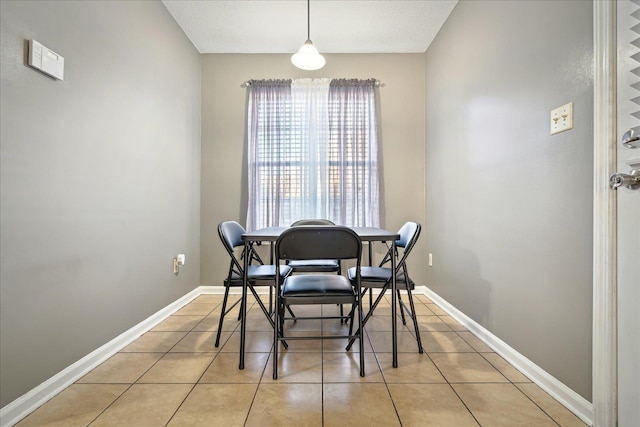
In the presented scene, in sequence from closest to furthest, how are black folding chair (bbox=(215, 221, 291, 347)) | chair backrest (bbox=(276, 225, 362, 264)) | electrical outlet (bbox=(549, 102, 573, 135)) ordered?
electrical outlet (bbox=(549, 102, 573, 135)) → chair backrest (bbox=(276, 225, 362, 264)) → black folding chair (bbox=(215, 221, 291, 347))

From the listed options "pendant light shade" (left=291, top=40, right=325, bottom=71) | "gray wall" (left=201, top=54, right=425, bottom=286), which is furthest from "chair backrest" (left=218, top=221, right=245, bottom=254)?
"pendant light shade" (left=291, top=40, right=325, bottom=71)

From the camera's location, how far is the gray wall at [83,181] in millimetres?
1260

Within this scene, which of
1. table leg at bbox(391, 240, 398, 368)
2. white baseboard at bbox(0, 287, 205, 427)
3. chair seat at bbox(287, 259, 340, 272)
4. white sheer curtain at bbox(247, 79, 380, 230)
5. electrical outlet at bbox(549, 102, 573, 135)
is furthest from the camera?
white sheer curtain at bbox(247, 79, 380, 230)

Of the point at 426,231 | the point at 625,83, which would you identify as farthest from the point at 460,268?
the point at 625,83

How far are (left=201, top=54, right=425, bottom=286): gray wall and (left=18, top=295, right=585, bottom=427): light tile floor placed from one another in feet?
4.77

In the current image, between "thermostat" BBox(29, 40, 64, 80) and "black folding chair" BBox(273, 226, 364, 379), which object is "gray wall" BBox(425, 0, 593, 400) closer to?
"black folding chair" BBox(273, 226, 364, 379)

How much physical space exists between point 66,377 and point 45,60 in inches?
63.2

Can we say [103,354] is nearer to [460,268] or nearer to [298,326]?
[298,326]

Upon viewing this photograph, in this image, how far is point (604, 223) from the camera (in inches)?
45.2

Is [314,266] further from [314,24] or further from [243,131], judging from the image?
[314,24]

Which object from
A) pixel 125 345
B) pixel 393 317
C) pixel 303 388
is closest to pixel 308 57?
pixel 393 317

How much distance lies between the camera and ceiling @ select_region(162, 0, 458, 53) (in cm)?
256

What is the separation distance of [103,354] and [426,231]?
301 cm

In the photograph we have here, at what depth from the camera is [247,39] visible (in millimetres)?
3021
